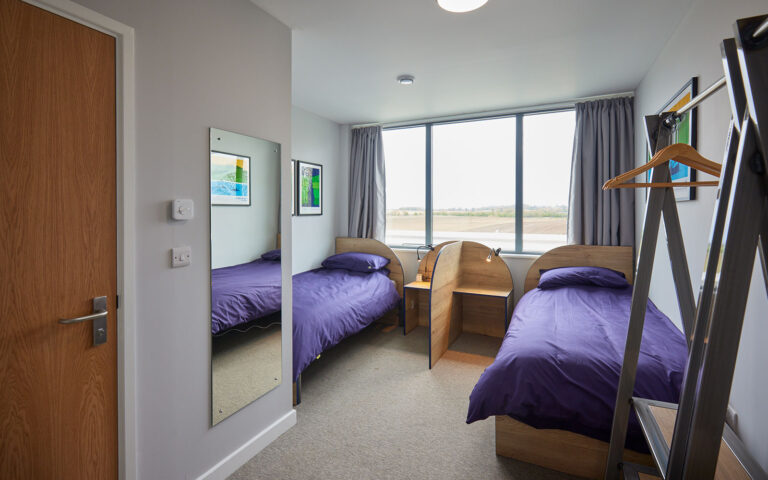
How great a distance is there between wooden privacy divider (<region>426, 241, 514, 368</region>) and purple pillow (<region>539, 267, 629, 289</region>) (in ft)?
1.43

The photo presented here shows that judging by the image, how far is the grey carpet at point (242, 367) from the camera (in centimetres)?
199

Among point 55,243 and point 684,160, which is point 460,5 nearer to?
point 684,160

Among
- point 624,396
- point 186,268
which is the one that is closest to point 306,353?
point 186,268

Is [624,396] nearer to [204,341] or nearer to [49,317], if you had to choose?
[204,341]

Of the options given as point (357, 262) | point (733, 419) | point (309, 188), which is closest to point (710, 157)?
point (733, 419)

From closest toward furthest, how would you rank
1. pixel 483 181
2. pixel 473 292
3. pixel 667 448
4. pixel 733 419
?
pixel 667 448 < pixel 733 419 < pixel 473 292 < pixel 483 181

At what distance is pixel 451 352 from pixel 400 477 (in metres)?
1.84

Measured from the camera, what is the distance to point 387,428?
241 cm

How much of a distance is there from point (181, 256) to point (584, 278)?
10.4ft

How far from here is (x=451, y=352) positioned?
12.2ft

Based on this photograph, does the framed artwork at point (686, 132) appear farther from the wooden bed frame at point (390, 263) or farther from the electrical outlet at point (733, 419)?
the wooden bed frame at point (390, 263)

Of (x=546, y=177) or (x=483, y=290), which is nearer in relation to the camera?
(x=483, y=290)

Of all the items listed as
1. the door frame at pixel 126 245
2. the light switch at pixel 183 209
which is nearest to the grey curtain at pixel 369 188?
the light switch at pixel 183 209

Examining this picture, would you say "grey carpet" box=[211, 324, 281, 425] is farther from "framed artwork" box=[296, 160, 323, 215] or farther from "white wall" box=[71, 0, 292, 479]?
"framed artwork" box=[296, 160, 323, 215]
